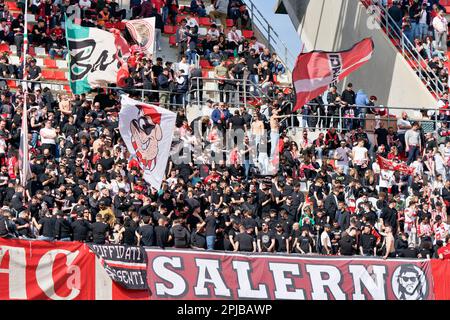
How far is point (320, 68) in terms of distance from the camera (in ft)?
93.1

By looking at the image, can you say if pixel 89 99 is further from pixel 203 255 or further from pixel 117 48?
pixel 203 255

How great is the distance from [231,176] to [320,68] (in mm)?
3790

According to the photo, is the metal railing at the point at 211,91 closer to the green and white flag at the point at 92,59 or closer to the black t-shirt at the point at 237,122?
the green and white flag at the point at 92,59

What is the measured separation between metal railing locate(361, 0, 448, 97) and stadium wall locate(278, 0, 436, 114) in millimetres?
283

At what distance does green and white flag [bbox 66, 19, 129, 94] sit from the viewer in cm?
2770

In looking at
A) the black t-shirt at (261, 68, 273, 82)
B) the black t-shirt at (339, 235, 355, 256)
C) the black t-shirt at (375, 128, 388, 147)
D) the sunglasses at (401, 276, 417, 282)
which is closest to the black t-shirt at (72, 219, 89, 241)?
the black t-shirt at (339, 235, 355, 256)

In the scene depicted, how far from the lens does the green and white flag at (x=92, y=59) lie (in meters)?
27.7

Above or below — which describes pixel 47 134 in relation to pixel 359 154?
above


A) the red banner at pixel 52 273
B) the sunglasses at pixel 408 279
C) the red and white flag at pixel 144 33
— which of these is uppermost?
the red and white flag at pixel 144 33

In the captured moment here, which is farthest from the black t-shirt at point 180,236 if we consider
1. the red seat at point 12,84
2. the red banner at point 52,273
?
the red seat at point 12,84

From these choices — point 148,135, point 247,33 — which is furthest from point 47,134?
point 247,33

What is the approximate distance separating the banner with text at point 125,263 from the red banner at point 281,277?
178mm

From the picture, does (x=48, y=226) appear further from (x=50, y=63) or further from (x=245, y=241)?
(x=50, y=63)
